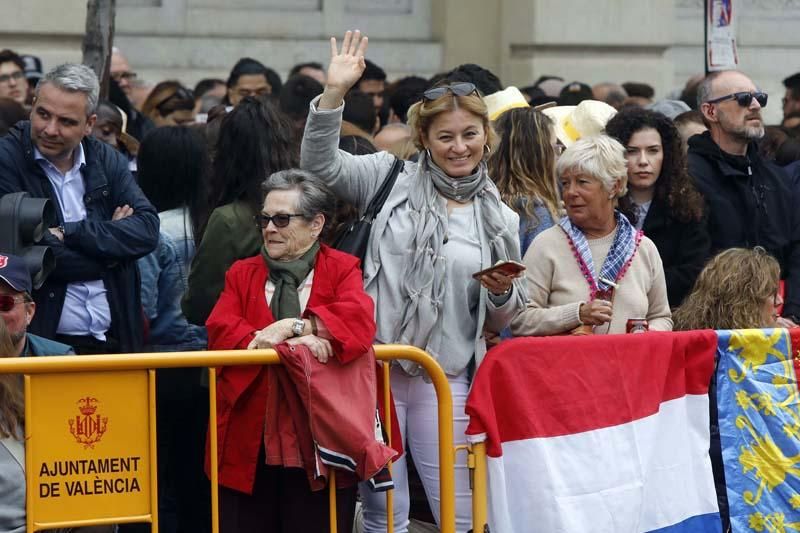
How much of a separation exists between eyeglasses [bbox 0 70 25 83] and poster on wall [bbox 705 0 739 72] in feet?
15.7

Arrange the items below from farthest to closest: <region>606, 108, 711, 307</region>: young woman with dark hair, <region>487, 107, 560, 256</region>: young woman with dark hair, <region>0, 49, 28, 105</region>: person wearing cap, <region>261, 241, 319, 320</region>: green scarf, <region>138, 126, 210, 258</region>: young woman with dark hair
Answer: <region>0, 49, 28, 105</region>: person wearing cap < <region>606, 108, 711, 307</region>: young woman with dark hair < <region>138, 126, 210, 258</region>: young woman with dark hair < <region>487, 107, 560, 256</region>: young woman with dark hair < <region>261, 241, 319, 320</region>: green scarf

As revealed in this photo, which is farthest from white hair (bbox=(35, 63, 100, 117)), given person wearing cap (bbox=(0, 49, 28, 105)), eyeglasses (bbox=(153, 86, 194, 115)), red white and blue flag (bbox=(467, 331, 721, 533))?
eyeglasses (bbox=(153, 86, 194, 115))

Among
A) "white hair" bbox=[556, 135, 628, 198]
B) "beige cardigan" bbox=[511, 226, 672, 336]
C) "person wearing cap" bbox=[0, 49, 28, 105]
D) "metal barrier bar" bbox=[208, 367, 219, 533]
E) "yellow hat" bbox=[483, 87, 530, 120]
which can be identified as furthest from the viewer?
"person wearing cap" bbox=[0, 49, 28, 105]

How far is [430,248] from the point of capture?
5.71 meters

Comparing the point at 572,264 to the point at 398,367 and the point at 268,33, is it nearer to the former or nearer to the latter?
the point at 398,367

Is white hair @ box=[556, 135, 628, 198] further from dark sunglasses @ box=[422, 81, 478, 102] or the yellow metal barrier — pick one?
the yellow metal barrier

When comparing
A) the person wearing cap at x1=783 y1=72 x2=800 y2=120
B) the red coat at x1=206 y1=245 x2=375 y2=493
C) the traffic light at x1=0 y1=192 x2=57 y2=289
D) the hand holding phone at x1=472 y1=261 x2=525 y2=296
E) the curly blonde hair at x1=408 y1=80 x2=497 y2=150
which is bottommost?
the red coat at x1=206 y1=245 x2=375 y2=493

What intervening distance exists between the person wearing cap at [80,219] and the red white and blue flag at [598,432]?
5.61 ft

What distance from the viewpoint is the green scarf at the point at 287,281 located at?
5.46m

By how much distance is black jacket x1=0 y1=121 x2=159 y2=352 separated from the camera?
6.27 m

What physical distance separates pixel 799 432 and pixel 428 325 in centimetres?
168

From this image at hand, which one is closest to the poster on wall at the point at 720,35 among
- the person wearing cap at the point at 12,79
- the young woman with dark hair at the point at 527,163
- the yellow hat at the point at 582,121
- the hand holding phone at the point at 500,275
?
the yellow hat at the point at 582,121

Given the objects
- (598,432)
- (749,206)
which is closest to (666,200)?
(749,206)

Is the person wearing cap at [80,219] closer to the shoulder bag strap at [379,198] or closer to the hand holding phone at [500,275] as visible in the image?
the shoulder bag strap at [379,198]
